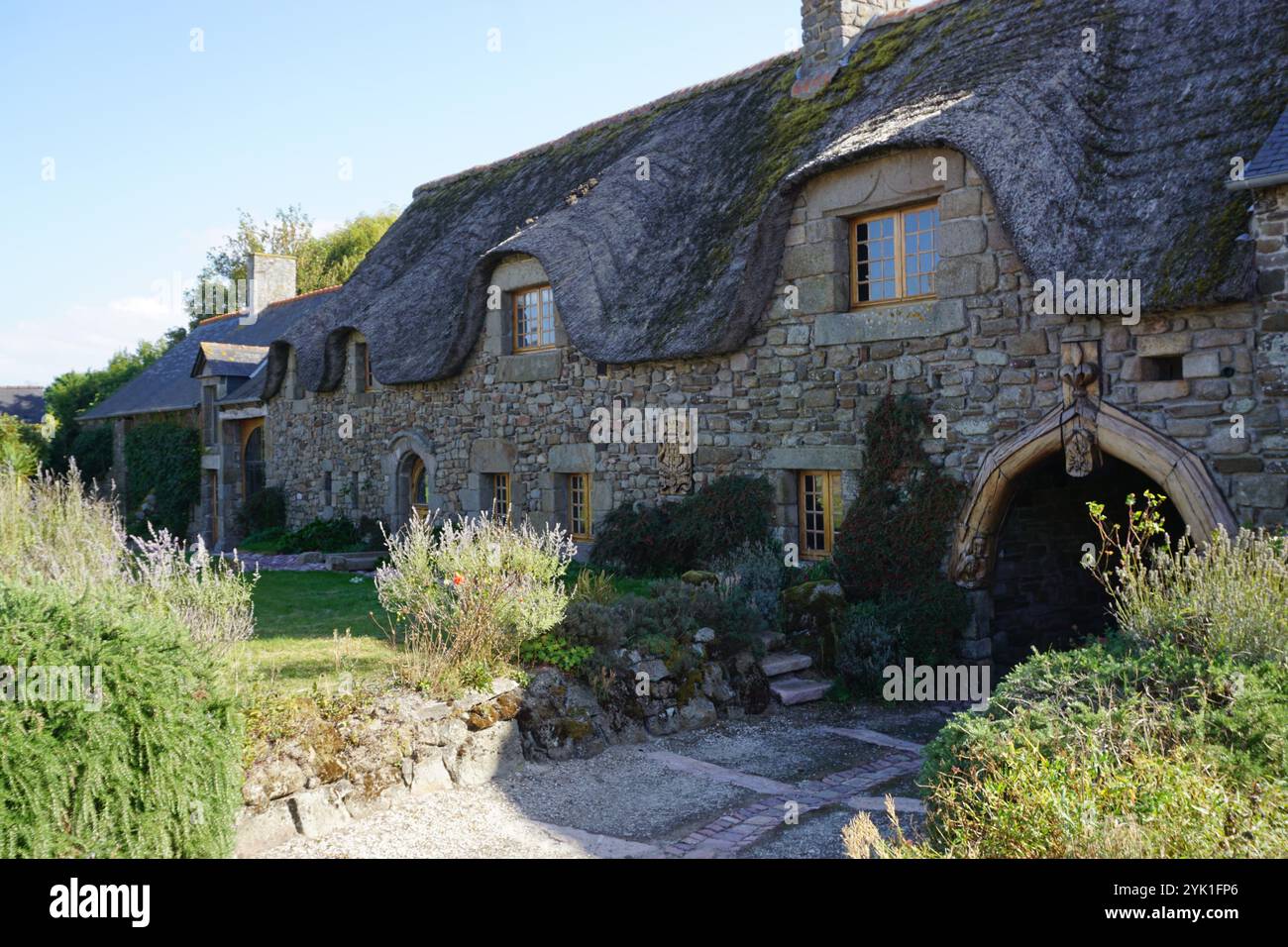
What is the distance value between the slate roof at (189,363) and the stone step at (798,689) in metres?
14.8

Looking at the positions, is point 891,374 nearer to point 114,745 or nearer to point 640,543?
point 640,543

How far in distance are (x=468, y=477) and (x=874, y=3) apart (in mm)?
7675

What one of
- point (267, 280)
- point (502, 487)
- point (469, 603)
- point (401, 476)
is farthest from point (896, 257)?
point (267, 280)

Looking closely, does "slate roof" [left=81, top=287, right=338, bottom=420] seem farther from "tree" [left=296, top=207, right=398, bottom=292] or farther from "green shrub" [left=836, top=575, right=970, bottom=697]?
"green shrub" [left=836, top=575, right=970, bottom=697]

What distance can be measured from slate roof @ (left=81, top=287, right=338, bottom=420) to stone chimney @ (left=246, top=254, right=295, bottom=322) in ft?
1.72

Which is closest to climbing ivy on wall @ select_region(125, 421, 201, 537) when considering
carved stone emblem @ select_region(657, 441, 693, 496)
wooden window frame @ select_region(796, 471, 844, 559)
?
carved stone emblem @ select_region(657, 441, 693, 496)

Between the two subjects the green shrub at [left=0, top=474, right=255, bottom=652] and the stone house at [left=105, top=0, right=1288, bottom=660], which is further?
the stone house at [left=105, top=0, right=1288, bottom=660]

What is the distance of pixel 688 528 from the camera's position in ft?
36.6

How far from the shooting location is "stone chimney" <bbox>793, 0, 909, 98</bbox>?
1188cm

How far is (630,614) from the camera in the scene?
28.1 ft

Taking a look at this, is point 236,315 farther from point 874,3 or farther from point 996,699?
point 996,699

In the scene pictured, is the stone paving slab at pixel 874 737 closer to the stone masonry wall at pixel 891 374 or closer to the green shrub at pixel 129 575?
the stone masonry wall at pixel 891 374

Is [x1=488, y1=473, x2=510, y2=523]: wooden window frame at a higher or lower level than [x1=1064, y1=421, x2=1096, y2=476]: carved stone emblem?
A: lower
